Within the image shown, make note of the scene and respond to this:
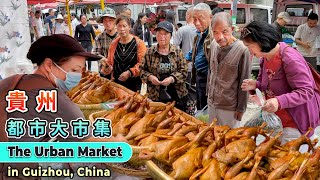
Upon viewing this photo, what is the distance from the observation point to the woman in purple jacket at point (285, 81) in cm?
205

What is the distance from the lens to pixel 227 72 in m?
2.87

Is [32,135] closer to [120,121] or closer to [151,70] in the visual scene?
[120,121]

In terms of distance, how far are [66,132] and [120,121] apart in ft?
1.86

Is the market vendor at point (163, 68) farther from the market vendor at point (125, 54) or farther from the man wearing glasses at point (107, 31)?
the man wearing glasses at point (107, 31)

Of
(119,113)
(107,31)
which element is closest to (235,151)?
(119,113)

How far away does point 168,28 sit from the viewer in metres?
3.24

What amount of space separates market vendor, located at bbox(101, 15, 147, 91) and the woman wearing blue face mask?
1.72 meters

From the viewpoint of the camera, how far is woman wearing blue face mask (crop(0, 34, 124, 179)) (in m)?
1.63

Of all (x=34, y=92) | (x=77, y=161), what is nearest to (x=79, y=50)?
(x=34, y=92)

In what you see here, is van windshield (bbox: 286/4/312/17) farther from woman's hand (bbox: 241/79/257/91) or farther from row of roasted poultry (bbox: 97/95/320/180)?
row of roasted poultry (bbox: 97/95/320/180)

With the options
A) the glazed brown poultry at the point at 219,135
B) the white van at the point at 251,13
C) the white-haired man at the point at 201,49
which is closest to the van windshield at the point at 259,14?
the white van at the point at 251,13

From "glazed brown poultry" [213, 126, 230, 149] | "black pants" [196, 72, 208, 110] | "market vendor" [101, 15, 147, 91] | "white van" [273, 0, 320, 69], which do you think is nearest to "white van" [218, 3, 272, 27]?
"white van" [273, 0, 320, 69]

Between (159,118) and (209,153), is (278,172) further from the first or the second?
(159,118)

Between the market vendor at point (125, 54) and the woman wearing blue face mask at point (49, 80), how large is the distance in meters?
1.72
